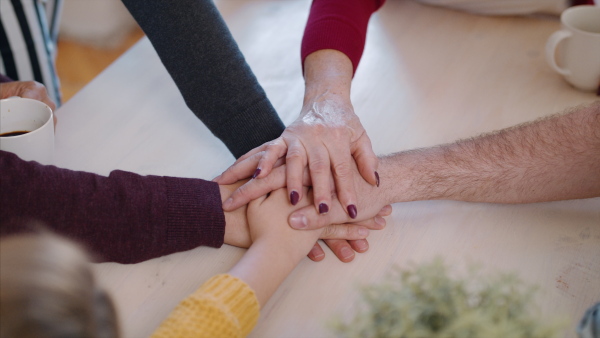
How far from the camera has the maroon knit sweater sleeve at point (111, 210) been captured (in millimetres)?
685

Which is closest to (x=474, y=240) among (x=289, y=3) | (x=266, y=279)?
(x=266, y=279)

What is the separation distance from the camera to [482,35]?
1.26 meters

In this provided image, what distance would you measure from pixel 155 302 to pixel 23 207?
0.68 feet

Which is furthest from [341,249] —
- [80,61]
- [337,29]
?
[80,61]

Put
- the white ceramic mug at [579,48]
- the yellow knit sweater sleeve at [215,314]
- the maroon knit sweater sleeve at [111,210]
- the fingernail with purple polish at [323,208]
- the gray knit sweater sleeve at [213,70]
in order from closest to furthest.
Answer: the yellow knit sweater sleeve at [215,314] → the maroon knit sweater sleeve at [111,210] → the fingernail with purple polish at [323,208] → the gray knit sweater sleeve at [213,70] → the white ceramic mug at [579,48]

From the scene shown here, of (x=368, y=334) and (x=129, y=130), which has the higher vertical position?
(x=368, y=334)

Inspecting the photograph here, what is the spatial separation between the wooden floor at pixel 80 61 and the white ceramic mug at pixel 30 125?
155cm

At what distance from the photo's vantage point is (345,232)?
30.5 inches

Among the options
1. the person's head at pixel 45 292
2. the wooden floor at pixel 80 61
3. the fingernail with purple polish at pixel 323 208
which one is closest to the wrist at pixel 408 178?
the fingernail with purple polish at pixel 323 208

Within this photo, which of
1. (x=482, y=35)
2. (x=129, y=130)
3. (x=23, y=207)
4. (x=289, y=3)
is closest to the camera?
(x=23, y=207)

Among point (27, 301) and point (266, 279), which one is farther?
point (266, 279)

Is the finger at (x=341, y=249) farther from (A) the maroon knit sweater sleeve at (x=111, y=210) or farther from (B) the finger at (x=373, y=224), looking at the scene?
(A) the maroon knit sweater sleeve at (x=111, y=210)

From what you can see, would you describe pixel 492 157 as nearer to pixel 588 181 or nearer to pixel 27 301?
pixel 588 181

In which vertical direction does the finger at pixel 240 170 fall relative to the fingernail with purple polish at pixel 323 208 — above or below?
above
